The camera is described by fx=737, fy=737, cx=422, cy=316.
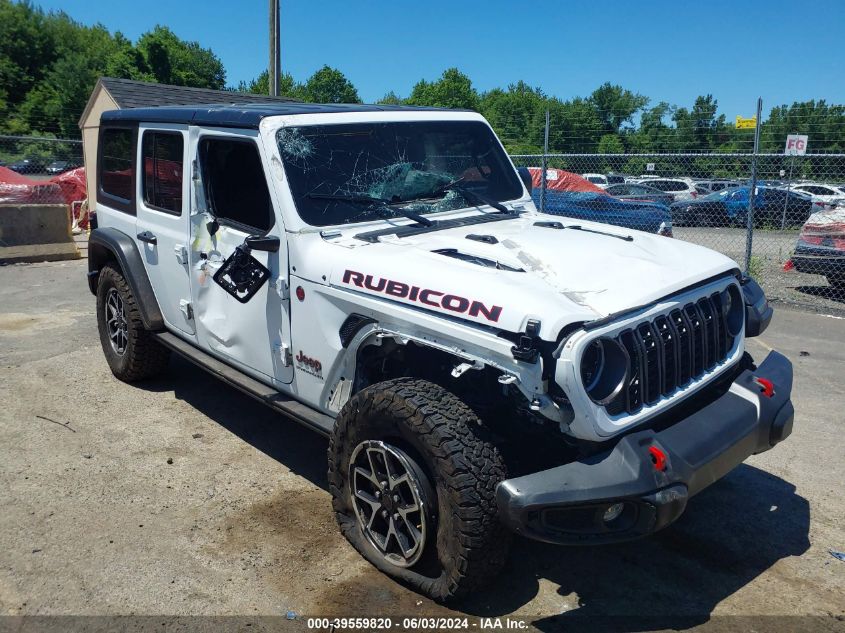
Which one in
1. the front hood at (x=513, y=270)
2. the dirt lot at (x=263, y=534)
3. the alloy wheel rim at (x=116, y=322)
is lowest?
the dirt lot at (x=263, y=534)

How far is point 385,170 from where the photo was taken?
4.16 metres

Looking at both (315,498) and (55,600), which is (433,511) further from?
(55,600)

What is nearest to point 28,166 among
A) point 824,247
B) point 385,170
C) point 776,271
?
point 776,271

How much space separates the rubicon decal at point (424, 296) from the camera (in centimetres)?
286

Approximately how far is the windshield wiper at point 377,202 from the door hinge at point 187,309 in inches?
52.7

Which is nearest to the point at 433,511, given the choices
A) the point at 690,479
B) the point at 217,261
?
the point at 690,479

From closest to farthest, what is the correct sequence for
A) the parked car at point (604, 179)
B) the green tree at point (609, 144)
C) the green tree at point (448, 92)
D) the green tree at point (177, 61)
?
the parked car at point (604, 179)
the green tree at point (609, 144)
the green tree at point (177, 61)
the green tree at point (448, 92)

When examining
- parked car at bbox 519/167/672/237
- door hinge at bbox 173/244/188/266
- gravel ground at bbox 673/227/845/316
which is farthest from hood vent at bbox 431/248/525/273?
parked car at bbox 519/167/672/237

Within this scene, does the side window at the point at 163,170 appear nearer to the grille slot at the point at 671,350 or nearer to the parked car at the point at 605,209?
the grille slot at the point at 671,350

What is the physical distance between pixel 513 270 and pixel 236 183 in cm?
183

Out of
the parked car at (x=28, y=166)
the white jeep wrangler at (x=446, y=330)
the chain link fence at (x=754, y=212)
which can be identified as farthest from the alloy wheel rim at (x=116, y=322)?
the parked car at (x=28, y=166)

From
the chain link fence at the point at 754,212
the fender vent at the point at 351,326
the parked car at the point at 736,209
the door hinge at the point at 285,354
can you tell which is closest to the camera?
the fender vent at the point at 351,326

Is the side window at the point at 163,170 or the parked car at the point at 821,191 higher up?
the side window at the point at 163,170

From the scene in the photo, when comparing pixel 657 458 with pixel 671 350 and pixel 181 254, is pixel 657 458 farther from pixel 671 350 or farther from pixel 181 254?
pixel 181 254
